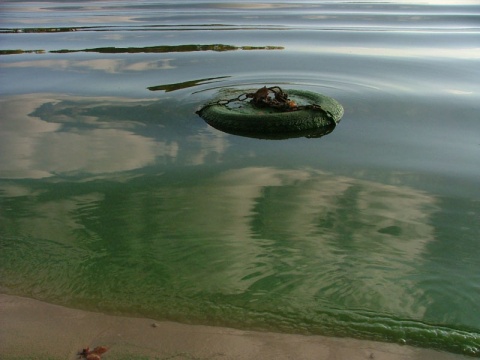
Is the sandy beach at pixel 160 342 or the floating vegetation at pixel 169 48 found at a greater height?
the floating vegetation at pixel 169 48

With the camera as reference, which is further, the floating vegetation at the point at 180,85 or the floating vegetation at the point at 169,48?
the floating vegetation at the point at 169,48

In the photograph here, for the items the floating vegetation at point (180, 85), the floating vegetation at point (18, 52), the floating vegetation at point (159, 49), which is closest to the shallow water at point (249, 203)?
the floating vegetation at point (180, 85)

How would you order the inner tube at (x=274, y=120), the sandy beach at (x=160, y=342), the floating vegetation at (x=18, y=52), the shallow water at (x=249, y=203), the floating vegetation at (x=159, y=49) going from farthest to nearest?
the floating vegetation at (x=18, y=52)
the floating vegetation at (x=159, y=49)
the inner tube at (x=274, y=120)
the shallow water at (x=249, y=203)
the sandy beach at (x=160, y=342)

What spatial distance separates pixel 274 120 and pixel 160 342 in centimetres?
216

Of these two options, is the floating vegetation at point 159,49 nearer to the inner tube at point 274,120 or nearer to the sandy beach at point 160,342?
the inner tube at point 274,120

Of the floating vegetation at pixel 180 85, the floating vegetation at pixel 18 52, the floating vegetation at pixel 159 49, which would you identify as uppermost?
the floating vegetation at pixel 159 49

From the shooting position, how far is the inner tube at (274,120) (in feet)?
11.8

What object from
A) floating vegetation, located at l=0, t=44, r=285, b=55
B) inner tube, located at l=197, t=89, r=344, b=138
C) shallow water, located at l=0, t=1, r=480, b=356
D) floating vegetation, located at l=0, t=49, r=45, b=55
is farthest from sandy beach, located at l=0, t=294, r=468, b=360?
floating vegetation, located at l=0, t=49, r=45, b=55

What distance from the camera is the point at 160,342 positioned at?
1.68 metres

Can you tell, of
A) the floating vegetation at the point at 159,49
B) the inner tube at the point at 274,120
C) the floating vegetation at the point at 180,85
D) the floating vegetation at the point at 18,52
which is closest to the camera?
the inner tube at the point at 274,120

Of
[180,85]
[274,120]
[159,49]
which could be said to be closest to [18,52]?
[159,49]

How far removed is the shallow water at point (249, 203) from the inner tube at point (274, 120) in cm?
10

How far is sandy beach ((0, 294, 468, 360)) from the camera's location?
1622 millimetres

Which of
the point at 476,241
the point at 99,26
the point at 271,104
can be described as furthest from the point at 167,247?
the point at 99,26
